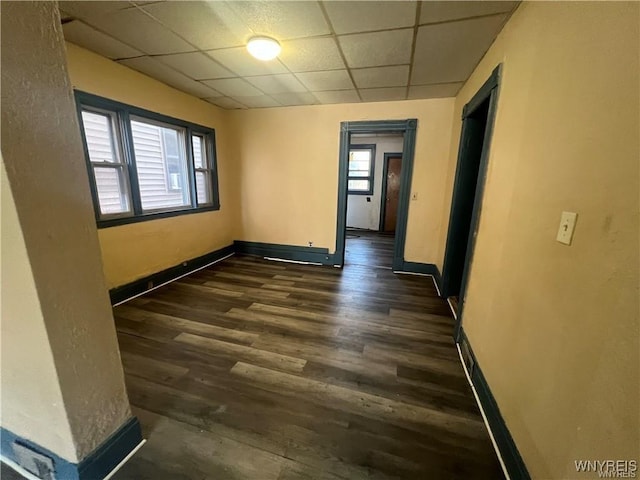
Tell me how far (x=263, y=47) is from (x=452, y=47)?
153 cm

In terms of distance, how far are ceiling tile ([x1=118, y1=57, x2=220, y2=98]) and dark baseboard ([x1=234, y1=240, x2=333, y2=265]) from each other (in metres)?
2.39

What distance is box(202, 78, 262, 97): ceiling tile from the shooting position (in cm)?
295

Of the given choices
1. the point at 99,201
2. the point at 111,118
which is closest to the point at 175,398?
the point at 99,201

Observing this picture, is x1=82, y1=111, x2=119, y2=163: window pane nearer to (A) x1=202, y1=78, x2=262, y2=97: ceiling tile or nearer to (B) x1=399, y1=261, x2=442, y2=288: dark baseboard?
(A) x1=202, y1=78, x2=262, y2=97: ceiling tile

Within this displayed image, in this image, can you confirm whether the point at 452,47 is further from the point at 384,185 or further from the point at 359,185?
the point at 359,185

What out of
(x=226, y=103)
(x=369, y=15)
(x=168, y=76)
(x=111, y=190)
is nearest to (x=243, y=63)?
(x=168, y=76)

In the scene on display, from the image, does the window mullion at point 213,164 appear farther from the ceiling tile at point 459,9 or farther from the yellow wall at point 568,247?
the yellow wall at point 568,247

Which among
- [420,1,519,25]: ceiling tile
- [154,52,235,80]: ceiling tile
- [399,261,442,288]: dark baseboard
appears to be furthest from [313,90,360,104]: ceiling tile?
[399,261,442,288]: dark baseboard

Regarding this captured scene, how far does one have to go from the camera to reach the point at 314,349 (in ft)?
7.02

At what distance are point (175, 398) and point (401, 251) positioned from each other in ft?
Result: 10.7

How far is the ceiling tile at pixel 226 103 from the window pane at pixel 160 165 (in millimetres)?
676

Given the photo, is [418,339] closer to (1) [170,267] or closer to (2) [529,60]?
(2) [529,60]

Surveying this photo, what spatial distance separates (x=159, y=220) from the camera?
3217mm

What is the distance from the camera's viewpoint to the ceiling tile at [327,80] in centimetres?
267
